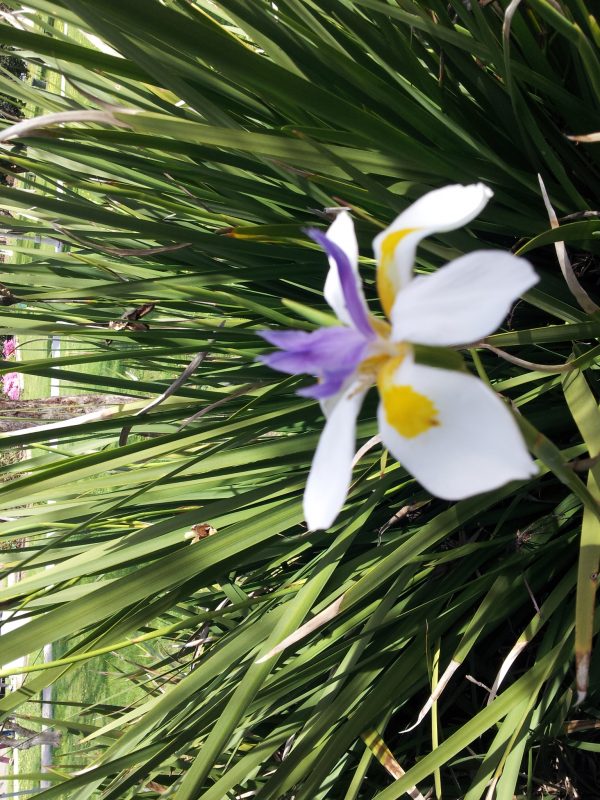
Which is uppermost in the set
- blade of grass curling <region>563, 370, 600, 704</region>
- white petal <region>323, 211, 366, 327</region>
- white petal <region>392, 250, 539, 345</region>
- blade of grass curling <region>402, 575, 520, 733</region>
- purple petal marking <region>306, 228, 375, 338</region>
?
white petal <region>323, 211, 366, 327</region>

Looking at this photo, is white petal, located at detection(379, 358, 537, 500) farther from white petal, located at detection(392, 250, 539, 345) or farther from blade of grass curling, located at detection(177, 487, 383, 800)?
blade of grass curling, located at detection(177, 487, 383, 800)

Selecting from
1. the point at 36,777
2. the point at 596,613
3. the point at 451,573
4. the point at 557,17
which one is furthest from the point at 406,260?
the point at 36,777

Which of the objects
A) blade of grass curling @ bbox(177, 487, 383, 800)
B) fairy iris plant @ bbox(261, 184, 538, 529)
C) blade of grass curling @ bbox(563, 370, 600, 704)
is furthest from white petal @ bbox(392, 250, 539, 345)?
blade of grass curling @ bbox(177, 487, 383, 800)

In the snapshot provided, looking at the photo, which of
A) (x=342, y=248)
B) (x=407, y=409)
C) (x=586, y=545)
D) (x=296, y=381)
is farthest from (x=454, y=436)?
(x=296, y=381)

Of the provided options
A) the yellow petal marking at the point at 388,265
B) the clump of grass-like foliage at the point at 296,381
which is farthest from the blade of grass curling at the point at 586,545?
the yellow petal marking at the point at 388,265

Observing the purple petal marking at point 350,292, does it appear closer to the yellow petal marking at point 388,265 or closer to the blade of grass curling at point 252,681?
the yellow petal marking at point 388,265

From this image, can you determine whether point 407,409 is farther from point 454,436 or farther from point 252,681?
point 252,681

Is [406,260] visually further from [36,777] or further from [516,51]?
[36,777]

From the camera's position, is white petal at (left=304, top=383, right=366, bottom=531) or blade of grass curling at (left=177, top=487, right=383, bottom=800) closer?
Result: white petal at (left=304, top=383, right=366, bottom=531)
